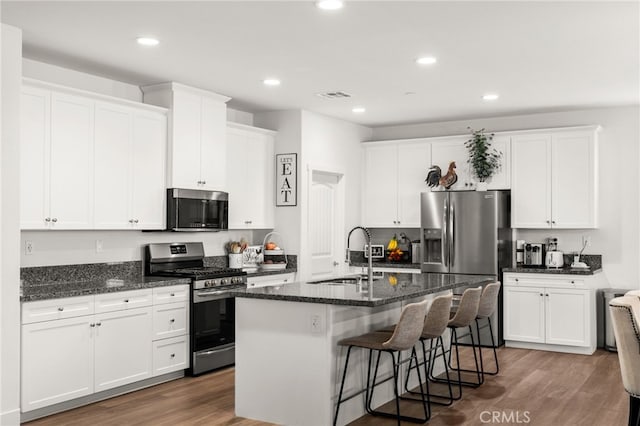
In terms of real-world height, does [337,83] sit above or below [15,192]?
above

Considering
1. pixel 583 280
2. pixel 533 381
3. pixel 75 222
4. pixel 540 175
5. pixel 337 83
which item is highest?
pixel 337 83

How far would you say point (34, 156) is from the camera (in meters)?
4.75

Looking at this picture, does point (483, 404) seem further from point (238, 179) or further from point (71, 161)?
point (71, 161)

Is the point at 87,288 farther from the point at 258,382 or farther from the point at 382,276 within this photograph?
the point at 382,276

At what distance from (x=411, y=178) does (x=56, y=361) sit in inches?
194

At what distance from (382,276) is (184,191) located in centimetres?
197

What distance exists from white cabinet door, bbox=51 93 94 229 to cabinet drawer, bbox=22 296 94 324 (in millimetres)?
622

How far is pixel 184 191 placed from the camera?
5953 millimetres

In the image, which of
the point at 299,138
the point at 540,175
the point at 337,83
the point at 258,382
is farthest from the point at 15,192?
the point at 540,175

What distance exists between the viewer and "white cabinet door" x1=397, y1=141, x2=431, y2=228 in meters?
8.09

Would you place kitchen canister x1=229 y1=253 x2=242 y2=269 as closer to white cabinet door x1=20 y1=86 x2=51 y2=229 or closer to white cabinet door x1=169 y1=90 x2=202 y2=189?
white cabinet door x1=169 y1=90 x2=202 y2=189

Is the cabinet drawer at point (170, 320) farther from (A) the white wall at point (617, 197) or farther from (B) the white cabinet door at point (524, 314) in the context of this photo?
(A) the white wall at point (617, 197)

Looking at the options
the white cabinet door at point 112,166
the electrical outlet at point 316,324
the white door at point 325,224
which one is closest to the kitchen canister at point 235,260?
the white door at point 325,224

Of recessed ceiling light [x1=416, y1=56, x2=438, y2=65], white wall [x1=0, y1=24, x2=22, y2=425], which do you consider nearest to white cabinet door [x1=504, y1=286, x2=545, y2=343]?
recessed ceiling light [x1=416, y1=56, x2=438, y2=65]
